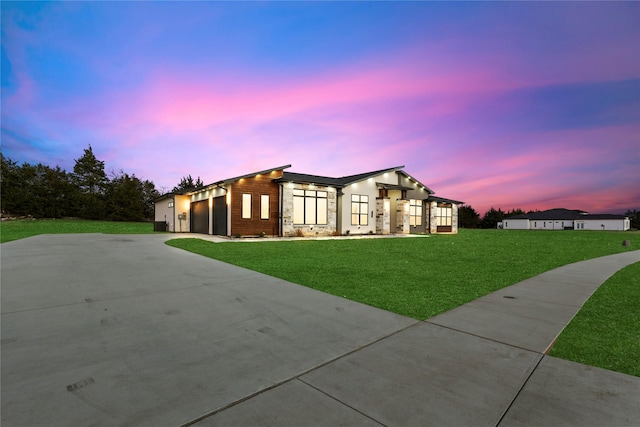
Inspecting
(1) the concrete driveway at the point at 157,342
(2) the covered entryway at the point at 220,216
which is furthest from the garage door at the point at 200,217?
(1) the concrete driveway at the point at 157,342

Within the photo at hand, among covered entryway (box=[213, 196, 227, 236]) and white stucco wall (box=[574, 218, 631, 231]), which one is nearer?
covered entryway (box=[213, 196, 227, 236])

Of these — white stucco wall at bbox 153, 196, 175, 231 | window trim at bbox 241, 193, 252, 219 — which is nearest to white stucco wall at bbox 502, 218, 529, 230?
window trim at bbox 241, 193, 252, 219

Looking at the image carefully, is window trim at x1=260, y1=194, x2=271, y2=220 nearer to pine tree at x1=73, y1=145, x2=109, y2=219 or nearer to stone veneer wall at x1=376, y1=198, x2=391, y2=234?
stone veneer wall at x1=376, y1=198, x2=391, y2=234

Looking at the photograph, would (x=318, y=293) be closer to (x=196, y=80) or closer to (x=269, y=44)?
(x=269, y=44)

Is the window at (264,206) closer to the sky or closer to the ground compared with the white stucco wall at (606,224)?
closer to the sky

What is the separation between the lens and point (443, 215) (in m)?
30.8

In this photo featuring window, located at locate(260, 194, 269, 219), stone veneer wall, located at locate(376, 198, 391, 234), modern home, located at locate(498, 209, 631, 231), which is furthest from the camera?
modern home, located at locate(498, 209, 631, 231)

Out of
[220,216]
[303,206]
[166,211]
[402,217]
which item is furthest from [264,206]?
[166,211]

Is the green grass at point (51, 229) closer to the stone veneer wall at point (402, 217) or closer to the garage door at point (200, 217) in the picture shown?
the garage door at point (200, 217)

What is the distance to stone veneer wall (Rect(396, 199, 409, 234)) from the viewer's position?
25.3 metres

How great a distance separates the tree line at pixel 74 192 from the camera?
125ft

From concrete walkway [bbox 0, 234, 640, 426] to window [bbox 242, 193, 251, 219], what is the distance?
1378 centimetres

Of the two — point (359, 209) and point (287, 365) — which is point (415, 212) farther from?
point (287, 365)

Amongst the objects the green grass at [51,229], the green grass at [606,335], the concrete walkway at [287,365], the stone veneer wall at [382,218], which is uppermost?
the stone veneer wall at [382,218]
